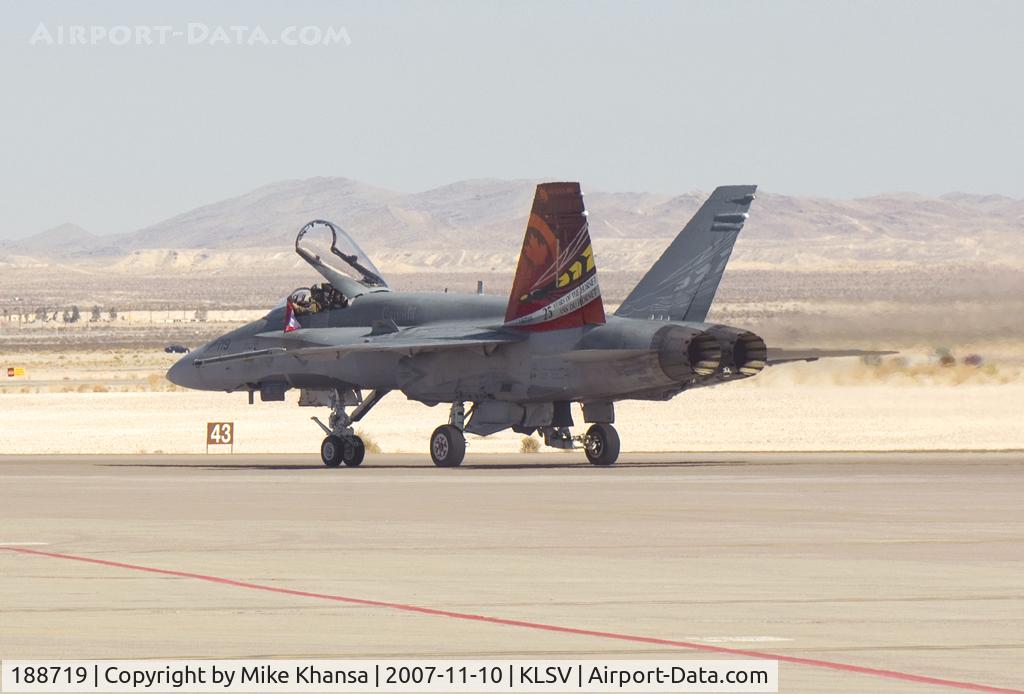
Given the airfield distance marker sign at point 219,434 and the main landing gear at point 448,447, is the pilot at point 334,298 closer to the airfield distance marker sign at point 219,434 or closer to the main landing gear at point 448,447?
the main landing gear at point 448,447

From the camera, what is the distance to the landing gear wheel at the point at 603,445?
36.9m

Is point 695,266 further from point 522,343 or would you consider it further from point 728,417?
point 728,417

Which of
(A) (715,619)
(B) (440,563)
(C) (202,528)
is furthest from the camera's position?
(C) (202,528)

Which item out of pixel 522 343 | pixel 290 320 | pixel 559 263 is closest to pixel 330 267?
pixel 290 320

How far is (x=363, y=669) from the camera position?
435 inches

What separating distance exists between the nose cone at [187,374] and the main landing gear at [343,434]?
10.1ft

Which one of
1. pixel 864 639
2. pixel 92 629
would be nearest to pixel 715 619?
pixel 864 639

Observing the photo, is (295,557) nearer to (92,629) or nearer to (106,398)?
(92,629)

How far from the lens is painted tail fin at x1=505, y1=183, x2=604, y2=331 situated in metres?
34.8

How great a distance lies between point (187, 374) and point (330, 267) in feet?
12.2

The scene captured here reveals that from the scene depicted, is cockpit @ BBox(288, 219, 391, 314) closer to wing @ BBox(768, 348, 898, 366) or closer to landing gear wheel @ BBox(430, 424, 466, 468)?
landing gear wheel @ BBox(430, 424, 466, 468)

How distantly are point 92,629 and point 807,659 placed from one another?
181 inches

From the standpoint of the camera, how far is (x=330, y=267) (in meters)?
39.6

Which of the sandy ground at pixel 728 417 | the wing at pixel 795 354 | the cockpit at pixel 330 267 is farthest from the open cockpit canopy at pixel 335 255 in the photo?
the wing at pixel 795 354
